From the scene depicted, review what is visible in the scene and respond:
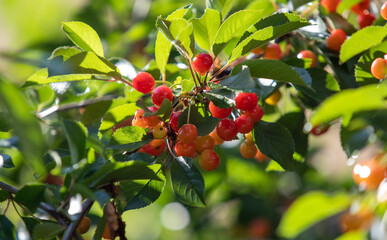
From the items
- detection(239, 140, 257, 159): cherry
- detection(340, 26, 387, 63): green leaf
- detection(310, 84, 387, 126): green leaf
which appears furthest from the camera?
detection(239, 140, 257, 159): cherry

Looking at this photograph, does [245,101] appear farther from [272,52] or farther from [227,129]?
[272,52]

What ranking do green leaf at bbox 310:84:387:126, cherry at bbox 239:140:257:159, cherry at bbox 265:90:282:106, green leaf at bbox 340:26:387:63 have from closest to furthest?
1. green leaf at bbox 310:84:387:126
2. green leaf at bbox 340:26:387:63
3. cherry at bbox 239:140:257:159
4. cherry at bbox 265:90:282:106

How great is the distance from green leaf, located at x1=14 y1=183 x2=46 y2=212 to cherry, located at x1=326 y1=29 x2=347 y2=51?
87 centimetres

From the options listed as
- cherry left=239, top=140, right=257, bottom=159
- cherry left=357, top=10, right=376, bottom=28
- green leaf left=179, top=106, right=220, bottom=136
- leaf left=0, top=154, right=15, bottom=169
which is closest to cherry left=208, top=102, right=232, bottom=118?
green leaf left=179, top=106, right=220, bottom=136

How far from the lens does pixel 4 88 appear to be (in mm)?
696

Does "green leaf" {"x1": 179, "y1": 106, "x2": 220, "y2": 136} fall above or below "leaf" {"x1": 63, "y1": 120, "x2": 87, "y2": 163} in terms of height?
below

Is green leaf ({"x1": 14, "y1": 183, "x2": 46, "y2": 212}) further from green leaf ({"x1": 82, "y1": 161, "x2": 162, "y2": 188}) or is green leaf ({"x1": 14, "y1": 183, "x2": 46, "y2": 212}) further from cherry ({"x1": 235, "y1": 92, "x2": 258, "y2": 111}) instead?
cherry ({"x1": 235, "y1": 92, "x2": 258, "y2": 111})

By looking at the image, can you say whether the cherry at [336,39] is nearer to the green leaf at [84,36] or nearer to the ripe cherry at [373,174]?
the ripe cherry at [373,174]

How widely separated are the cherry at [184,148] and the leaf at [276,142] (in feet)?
0.60

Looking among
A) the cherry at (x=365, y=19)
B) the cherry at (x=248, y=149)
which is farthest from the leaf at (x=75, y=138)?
the cherry at (x=365, y=19)

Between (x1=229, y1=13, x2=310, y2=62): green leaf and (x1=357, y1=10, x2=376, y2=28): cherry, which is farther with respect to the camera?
(x1=357, y1=10, x2=376, y2=28): cherry

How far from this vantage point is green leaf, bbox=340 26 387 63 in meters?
1.08

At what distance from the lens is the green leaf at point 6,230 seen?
3.38 ft

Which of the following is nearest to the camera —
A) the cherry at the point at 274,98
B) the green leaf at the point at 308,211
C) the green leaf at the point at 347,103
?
the green leaf at the point at 347,103
